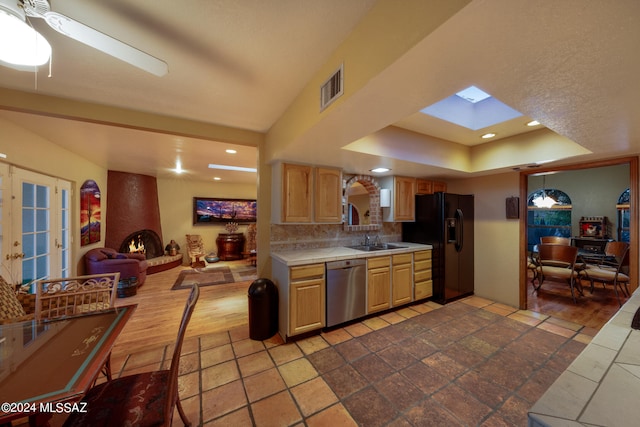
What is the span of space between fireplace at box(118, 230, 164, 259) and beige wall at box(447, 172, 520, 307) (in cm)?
750

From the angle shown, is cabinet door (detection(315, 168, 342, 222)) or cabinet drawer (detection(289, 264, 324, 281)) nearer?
cabinet drawer (detection(289, 264, 324, 281))

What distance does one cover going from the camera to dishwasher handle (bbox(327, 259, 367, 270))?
8.58 feet

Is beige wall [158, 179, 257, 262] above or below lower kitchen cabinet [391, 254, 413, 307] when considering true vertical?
above

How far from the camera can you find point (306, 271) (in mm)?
2463

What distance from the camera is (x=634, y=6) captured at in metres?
0.70

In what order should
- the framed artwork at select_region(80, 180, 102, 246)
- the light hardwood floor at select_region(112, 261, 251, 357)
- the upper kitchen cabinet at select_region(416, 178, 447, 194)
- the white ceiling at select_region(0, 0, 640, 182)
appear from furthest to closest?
1. the framed artwork at select_region(80, 180, 102, 246)
2. the upper kitchen cabinet at select_region(416, 178, 447, 194)
3. the light hardwood floor at select_region(112, 261, 251, 357)
4. the white ceiling at select_region(0, 0, 640, 182)

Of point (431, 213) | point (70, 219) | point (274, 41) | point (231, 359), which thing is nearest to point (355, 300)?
point (231, 359)

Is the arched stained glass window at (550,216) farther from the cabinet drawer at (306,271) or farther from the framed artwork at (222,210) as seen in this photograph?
the framed artwork at (222,210)

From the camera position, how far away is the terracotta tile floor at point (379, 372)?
155cm

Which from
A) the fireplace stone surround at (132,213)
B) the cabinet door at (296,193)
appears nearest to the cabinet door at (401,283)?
the cabinet door at (296,193)

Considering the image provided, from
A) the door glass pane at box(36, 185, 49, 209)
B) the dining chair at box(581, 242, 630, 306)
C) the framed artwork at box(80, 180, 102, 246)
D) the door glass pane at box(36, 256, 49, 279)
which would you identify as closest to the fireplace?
the framed artwork at box(80, 180, 102, 246)

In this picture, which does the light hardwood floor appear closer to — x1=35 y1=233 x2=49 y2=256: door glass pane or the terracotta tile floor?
the terracotta tile floor

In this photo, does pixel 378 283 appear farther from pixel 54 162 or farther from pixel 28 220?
pixel 54 162

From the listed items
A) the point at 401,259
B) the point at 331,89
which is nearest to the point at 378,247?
the point at 401,259
